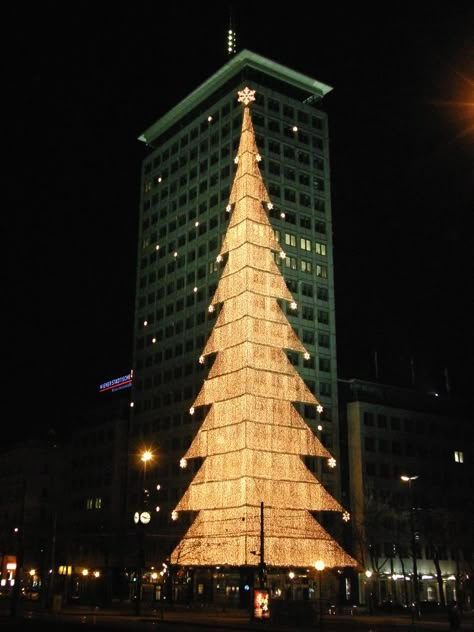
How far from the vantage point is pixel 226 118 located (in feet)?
368

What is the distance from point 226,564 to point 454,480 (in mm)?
63755

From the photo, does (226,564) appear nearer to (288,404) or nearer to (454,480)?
Answer: (288,404)

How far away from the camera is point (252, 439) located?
5866cm

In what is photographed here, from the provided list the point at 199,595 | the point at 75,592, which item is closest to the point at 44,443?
the point at 75,592

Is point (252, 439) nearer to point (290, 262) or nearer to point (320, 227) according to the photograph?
point (290, 262)

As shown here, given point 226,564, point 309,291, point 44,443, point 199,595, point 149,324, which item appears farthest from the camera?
point 44,443

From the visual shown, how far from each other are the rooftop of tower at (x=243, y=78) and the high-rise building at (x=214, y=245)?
169 millimetres

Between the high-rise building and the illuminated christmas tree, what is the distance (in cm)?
3908

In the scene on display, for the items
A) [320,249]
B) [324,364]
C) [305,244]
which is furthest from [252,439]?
[320,249]

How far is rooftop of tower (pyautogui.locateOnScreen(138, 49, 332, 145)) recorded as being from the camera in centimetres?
11188

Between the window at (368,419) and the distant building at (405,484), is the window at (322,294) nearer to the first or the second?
the distant building at (405,484)

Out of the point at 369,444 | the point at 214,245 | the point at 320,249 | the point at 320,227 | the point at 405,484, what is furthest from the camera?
the point at 320,227

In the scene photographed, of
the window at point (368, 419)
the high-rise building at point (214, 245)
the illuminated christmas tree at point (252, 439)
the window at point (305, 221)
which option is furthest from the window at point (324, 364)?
the illuminated christmas tree at point (252, 439)

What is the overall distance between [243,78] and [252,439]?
6947cm
